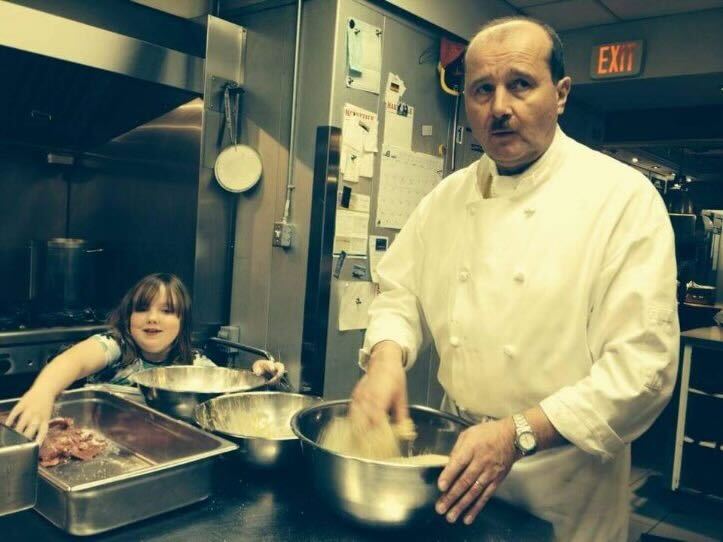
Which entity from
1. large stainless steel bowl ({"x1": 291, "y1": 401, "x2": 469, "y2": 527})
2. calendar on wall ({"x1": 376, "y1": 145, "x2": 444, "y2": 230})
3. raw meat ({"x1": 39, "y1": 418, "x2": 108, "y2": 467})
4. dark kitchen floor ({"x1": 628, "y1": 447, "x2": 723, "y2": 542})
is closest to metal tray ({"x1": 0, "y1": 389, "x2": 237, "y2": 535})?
raw meat ({"x1": 39, "y1": 418, "x2": 108, "y2": 467})

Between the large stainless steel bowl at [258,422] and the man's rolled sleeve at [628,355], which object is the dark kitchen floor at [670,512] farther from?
the large stainless steel bowl at [258,422]

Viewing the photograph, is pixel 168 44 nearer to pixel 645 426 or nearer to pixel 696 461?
pixel 645 426

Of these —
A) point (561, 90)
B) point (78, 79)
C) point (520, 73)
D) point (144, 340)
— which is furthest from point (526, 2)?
point (144, 340)

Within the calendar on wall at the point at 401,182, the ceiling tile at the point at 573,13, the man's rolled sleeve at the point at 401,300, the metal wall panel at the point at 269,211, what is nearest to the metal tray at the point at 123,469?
the man's rolled sleeve at the point at 401,300

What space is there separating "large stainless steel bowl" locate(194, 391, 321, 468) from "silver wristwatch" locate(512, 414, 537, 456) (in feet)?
1.38

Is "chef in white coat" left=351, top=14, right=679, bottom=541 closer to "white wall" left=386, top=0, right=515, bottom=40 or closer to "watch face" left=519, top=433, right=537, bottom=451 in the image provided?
"watch face" left=519, top=433, right=537, bottom=451

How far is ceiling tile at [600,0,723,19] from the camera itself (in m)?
3.89

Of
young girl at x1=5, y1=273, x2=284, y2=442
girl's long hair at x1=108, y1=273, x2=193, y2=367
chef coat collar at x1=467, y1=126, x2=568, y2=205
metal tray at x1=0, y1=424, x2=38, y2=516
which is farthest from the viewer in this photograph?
girl's long hair at x1=108, y1=273, x2=193, y2=367

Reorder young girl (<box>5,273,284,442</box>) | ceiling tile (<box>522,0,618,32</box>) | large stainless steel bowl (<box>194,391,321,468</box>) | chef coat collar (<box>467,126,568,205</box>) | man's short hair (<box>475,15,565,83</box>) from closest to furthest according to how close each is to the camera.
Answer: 1. large stainless steel bowl (<box>194,391,321,468</box>)
2. man's short hair (<box>475,15,565,83</box>)
3. chef coat collar (<box>467,126,568,205</box>)
4. young girl (<box>5,273,284,442</box>)
5. ceiling tile (<box>522,0,618,32</box>)

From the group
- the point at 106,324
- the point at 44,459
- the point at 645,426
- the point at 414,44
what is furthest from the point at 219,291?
the point at 645,426

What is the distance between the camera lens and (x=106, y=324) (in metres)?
2.87

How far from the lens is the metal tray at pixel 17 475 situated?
92 centimetres

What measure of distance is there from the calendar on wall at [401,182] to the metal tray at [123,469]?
6.23 feet

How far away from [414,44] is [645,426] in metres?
2.42
